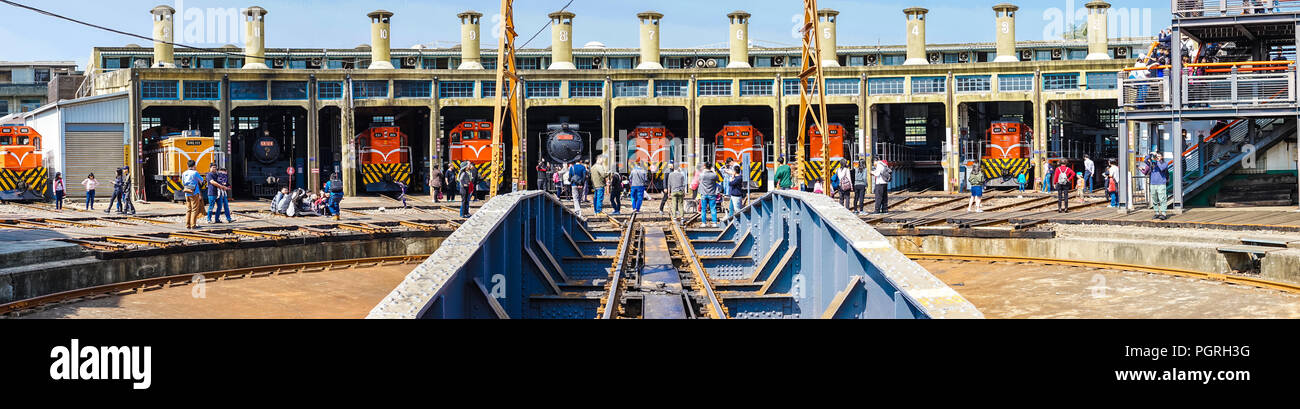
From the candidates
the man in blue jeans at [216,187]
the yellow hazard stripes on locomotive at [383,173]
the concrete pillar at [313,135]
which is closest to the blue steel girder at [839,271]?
the man in blue jeans at [216,187]

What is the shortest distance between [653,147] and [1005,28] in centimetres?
1580

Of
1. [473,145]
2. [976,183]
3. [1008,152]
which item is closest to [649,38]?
[473,145]

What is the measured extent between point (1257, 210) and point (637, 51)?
114ft

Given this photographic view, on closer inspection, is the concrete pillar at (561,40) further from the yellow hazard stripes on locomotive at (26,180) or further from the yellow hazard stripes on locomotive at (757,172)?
the yellow hazard stripes on locomotive at (26,180)

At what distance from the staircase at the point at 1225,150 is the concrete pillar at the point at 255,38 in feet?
116

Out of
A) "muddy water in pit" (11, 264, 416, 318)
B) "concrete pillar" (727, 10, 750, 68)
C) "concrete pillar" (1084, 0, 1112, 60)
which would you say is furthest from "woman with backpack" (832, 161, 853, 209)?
"concrete pillar" (1084, 0, 1112, 60)

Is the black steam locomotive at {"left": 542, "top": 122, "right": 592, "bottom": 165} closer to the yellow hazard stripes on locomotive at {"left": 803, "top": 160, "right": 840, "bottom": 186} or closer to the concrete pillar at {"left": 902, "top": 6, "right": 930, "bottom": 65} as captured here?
the yellow hazard stripes on locomotive at {"left": 803, "top": 160, "right": 840, "bottom": 186}

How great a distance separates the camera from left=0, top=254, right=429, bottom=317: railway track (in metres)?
13.4

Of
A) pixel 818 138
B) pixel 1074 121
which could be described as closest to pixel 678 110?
pixel 818 138

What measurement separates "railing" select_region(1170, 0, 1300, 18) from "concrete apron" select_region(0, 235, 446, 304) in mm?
17864

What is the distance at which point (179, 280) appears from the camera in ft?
54.5

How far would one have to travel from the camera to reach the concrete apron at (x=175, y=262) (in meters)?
14.1

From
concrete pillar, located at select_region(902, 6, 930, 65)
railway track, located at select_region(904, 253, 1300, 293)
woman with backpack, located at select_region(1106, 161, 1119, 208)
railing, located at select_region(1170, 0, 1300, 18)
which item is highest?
concrete pillar, located at select_region(902, 6, 930, 65)
